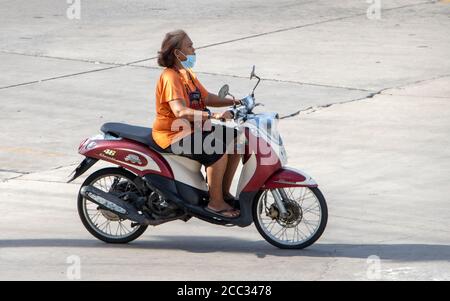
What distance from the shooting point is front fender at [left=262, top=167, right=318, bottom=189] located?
8961 mm

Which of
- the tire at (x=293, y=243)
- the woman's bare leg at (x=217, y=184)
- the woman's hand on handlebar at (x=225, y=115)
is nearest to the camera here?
the woman's hand on handlebar at (x=225, y=115)

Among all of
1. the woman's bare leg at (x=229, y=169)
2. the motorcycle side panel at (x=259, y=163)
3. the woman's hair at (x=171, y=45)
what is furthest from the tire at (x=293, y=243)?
the woman's hair at (x=171, y=45)

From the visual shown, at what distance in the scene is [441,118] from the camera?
13719mm

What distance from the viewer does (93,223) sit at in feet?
30.9

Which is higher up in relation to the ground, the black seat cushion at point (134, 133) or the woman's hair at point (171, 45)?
the woman's hair at point (171, 45)

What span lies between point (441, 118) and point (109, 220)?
18.4ft

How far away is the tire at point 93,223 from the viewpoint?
9312mm

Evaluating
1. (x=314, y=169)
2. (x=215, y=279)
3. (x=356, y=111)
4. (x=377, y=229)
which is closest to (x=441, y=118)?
(x=356, y=111)

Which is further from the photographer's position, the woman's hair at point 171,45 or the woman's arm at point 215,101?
the woman's arm at point 215,101

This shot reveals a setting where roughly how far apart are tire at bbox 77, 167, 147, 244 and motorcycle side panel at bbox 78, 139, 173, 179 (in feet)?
0.48

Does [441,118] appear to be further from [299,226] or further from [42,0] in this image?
[42,0]

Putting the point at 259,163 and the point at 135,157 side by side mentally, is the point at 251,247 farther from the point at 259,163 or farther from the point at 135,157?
the point at 135,157

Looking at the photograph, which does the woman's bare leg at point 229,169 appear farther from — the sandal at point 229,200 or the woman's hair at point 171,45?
the woman's hair at point 171,45

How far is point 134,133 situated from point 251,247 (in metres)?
1.30
